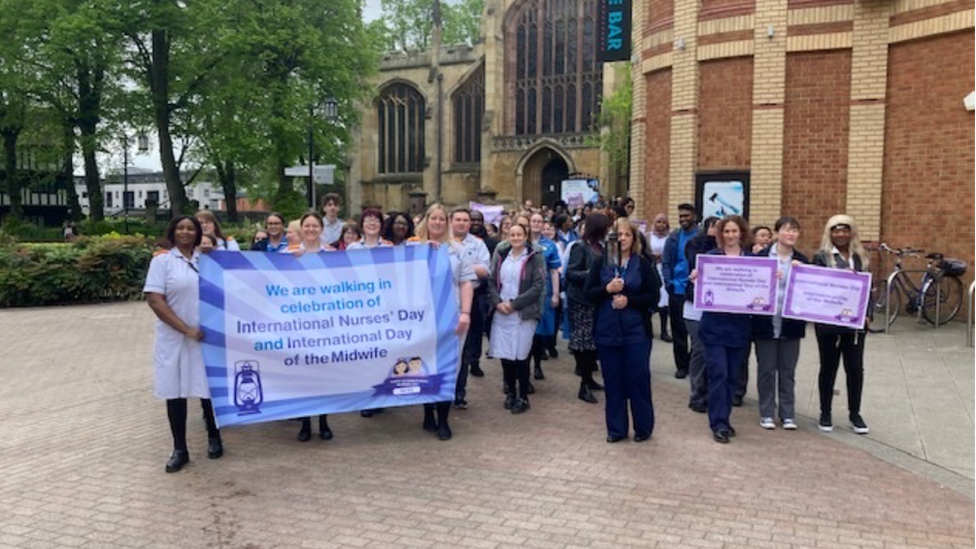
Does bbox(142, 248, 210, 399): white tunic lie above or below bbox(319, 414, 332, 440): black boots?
above

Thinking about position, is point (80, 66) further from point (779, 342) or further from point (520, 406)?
point (779, 342)

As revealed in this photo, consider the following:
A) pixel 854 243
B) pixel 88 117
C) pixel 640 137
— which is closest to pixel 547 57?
pixel 88 117

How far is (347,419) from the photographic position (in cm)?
763

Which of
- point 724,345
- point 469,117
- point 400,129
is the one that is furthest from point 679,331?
point 400,129

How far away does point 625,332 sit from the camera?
674cm

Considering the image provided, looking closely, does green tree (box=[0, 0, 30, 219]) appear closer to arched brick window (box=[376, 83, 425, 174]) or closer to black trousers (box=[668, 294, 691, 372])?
arched brick window (box=[376, 83, 425, 174])

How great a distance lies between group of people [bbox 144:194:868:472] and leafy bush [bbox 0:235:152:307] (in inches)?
413

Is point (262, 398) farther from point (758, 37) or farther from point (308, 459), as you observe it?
Result: point (758, 37)

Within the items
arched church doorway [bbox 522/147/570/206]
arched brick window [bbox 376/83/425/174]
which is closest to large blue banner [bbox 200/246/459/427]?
arched church doorway [bbox 522/147/570/206]

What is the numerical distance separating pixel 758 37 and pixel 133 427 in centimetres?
1157

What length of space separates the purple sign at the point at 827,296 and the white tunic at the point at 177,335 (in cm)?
496

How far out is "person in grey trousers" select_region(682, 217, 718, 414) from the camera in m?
7.90

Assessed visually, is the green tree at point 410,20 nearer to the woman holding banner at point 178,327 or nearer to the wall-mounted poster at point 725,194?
the wall-mounted poster at point 725,194

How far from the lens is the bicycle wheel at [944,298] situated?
12.1 meters
